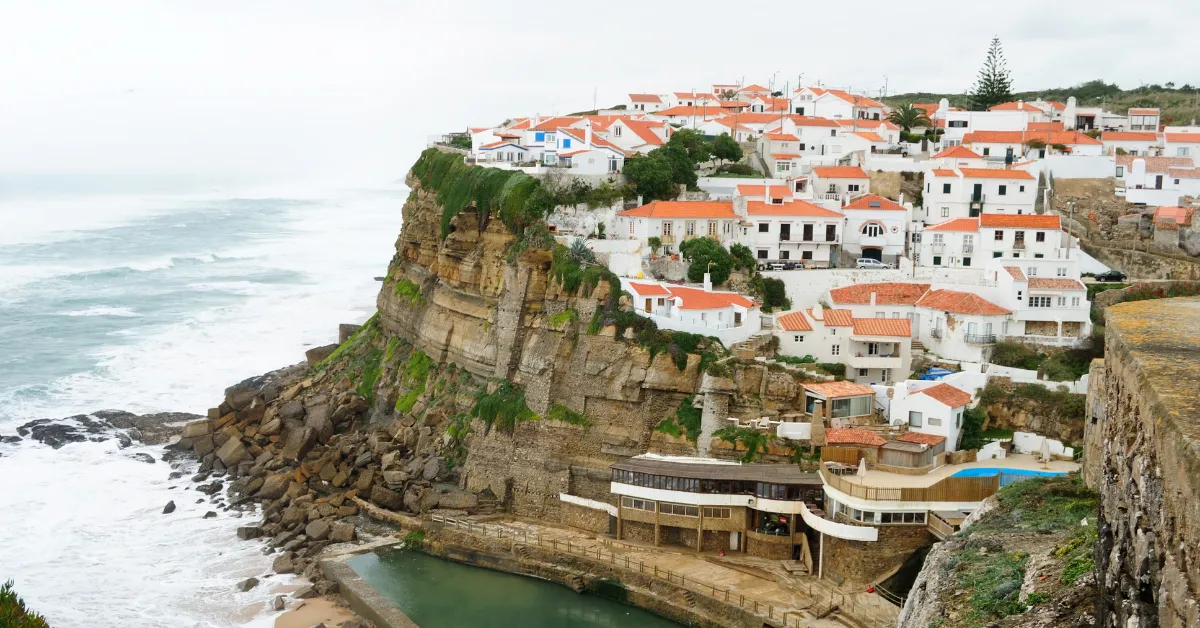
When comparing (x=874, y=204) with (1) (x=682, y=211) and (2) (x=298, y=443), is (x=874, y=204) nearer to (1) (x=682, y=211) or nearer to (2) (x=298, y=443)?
(1) (x=682, y=211)

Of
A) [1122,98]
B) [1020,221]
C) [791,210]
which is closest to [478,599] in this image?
[791,210]

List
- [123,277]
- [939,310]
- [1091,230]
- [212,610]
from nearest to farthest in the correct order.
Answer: [212,610] < [939,310] < [1091,230] < [123,277]

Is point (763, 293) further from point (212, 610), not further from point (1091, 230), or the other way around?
point (212, 610)

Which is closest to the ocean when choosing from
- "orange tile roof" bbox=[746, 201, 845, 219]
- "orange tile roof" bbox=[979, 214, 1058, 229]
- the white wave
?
the white wave

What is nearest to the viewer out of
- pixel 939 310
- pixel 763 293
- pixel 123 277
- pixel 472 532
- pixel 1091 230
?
pixel 472 532

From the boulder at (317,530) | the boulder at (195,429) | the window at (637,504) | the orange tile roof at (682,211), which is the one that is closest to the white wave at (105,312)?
the boulder at (195,429)

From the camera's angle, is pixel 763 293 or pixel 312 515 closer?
pixel 312 515

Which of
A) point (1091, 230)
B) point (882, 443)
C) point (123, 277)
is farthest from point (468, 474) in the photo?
point (123, 277)

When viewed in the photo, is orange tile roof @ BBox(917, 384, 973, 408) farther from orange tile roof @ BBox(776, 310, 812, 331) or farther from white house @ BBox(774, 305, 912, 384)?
orange tile roof @ BBox(776, 310, 812, 331)
